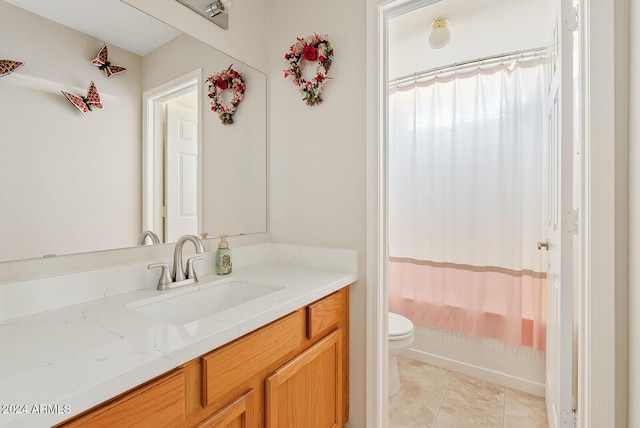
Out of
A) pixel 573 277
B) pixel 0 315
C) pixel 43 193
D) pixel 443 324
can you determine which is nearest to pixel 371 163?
pixel 573 277

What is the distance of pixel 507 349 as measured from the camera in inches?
78.6

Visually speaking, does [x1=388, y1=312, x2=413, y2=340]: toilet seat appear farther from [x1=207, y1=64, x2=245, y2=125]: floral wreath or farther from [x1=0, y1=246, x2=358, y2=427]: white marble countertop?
[x1=207, y1=64, x2=245, y2=125]: floral wreath

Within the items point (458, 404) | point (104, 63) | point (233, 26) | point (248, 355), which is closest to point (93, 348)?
→ point (248, 355)

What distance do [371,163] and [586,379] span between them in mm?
1059

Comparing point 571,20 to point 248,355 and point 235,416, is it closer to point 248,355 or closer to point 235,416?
point 248,355

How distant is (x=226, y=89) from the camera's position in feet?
4.95

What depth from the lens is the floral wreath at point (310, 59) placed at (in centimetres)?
146

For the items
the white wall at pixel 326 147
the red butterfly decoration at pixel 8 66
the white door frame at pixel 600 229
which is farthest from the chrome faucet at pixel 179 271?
the white door frame at pixel 600 229

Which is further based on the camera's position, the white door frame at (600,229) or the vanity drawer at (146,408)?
the white door frame at (600,229)

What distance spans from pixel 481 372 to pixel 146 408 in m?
2.19

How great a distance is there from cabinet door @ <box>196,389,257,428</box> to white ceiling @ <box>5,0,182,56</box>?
1.27 m

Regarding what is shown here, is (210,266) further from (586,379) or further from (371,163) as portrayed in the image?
(586,379)

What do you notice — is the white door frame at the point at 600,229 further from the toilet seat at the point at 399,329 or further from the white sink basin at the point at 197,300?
the white sink basin at the point at 197,300

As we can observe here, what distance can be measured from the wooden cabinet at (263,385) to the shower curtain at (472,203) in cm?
107
